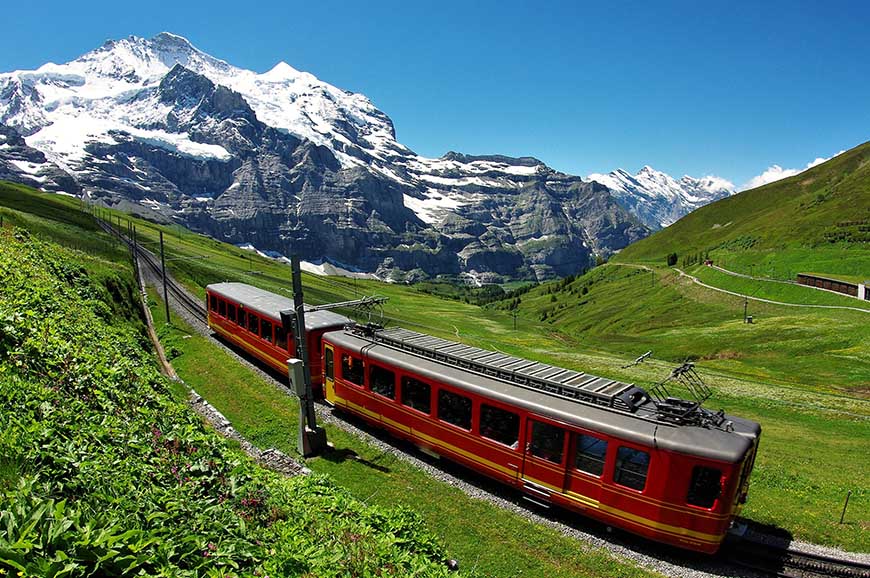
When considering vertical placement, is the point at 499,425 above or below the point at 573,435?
below

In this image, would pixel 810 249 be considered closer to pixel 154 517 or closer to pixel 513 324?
pixel 513 324

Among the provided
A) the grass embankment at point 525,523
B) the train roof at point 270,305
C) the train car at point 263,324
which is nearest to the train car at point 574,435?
the grass embankment at point 525,523

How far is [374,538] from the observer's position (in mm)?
10414

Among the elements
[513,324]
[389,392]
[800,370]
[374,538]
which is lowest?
[513,324]

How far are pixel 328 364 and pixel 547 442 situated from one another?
1374 centimetres

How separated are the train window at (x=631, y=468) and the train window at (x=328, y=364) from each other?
51.0 feet

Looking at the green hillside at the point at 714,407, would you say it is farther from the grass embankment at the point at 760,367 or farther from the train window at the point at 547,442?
the train window at the point at 547,442

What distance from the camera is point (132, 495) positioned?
7.61m

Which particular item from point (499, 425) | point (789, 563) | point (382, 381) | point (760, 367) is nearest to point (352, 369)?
point (382, 381)

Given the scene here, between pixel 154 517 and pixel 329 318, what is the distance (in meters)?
23.0

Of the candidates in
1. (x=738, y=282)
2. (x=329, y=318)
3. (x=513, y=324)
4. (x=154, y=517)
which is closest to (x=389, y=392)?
(x=329, y=318)

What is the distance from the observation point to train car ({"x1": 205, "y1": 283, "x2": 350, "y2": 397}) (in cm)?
2797

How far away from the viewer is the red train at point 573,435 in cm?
1470

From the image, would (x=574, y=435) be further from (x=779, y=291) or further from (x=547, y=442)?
(x=779, y=291)
